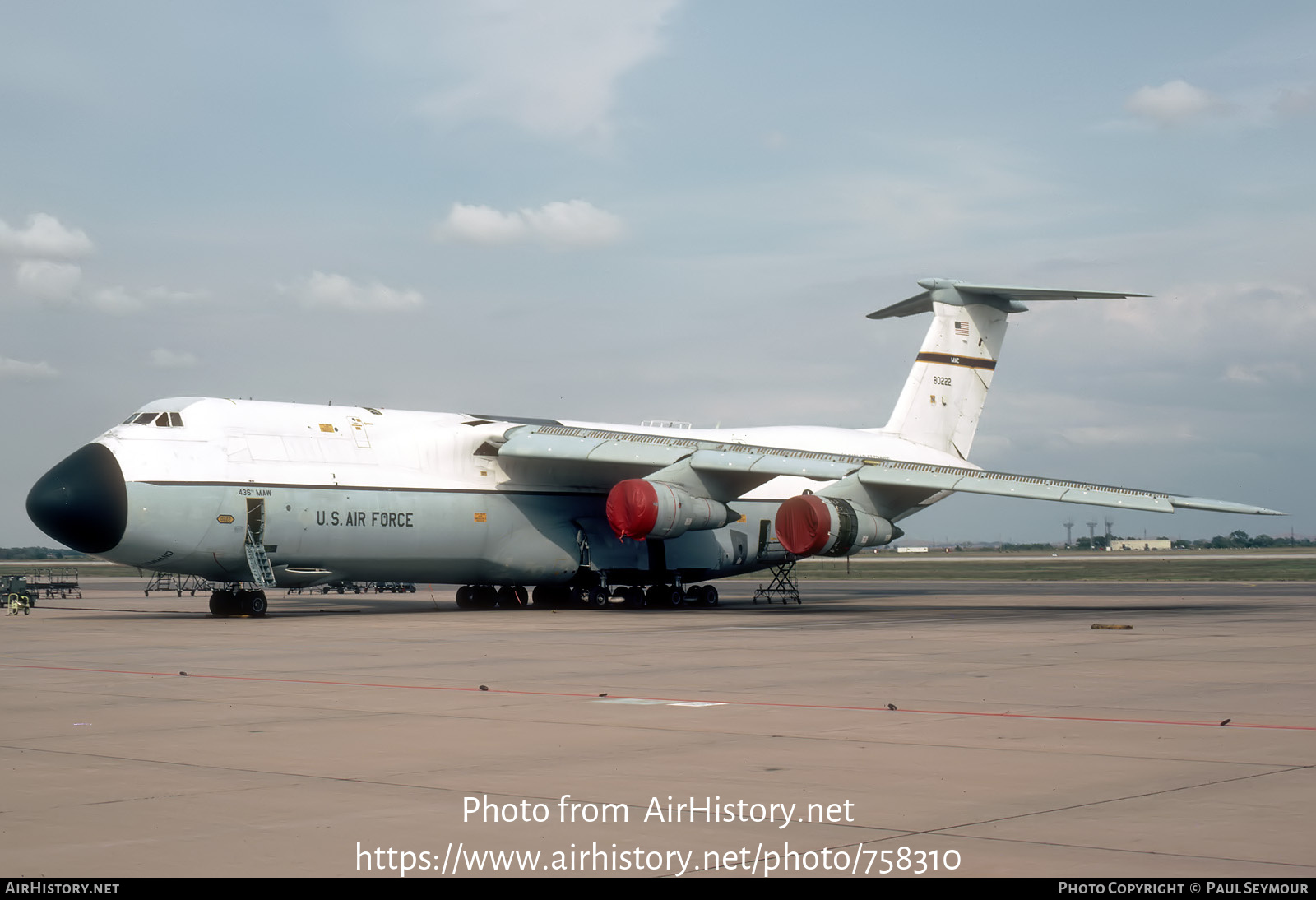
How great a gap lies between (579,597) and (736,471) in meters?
6.99

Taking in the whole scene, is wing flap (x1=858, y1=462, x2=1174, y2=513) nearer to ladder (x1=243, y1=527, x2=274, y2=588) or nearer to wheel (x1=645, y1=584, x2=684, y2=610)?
wheel (x1=645, y1=584, x2=684, y2=610)

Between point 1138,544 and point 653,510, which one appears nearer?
point 653,510

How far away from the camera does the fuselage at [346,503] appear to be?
25.1m

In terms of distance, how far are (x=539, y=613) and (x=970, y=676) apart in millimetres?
16255

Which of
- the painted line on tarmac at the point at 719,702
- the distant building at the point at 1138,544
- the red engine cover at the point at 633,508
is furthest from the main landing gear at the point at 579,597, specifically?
the distant building at the point at 1138,544

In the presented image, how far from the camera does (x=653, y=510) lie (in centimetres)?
2841

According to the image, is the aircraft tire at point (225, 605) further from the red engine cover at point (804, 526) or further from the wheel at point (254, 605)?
the red engine cover at point (804, 526)

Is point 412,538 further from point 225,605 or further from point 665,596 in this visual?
point 665,596

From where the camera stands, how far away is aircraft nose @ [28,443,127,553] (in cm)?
2459

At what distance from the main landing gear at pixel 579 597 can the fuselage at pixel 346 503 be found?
0.52 m

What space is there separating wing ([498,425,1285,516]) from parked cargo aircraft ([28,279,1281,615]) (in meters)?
0.06

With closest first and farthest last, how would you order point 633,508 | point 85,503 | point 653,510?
point 85,503 < point 653,510 < point 633,508

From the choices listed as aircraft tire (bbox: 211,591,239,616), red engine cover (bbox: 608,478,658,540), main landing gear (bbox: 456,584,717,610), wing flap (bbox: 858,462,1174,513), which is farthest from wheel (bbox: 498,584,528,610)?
wing flap (bbox: 858,462,1174,513)

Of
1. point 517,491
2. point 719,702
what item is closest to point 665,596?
point 517,491
